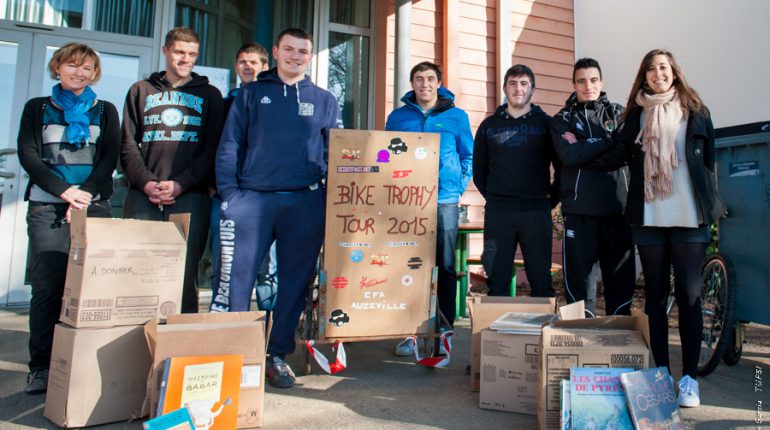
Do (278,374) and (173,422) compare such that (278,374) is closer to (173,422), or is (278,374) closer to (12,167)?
(173,422)

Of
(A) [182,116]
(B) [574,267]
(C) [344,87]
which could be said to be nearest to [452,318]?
(B) [574,267]

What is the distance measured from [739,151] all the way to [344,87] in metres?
3.65

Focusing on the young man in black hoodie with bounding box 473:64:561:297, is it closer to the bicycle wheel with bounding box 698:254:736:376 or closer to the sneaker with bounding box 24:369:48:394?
the bicycle wheel with bounding box 698:254:736:376

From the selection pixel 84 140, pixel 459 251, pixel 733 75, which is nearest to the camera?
pixel 84 140

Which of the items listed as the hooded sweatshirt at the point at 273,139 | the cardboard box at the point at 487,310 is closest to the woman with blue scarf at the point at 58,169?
the hooded sweatshirt at the point at 273,139

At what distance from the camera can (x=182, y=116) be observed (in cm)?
281

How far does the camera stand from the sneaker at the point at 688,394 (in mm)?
2371

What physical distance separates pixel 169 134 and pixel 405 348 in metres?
1.84

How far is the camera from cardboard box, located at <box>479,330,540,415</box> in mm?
2311

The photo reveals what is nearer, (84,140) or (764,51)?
(84,140)

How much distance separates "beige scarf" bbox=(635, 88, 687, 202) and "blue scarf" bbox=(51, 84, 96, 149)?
8.82ft

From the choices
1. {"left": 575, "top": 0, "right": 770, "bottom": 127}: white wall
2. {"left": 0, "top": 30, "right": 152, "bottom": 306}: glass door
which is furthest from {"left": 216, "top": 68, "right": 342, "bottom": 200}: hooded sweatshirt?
{"left": 575, "top": 0, "right": 770, "bottom": 127}: white wall

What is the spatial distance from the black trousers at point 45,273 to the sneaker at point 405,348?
184 cm

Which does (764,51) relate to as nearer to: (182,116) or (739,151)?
(739,151)
